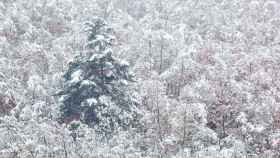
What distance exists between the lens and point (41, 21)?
26000mm

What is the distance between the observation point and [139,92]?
18672mm

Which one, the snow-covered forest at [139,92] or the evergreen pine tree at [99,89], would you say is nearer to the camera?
the snow-covered forest at [139,92]

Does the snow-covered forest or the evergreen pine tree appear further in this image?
the evergreen pine tree

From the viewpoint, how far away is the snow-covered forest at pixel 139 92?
15391 millimetres

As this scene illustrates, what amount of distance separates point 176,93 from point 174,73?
96cm

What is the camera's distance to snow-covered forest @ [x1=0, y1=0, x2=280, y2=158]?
50.5 ft

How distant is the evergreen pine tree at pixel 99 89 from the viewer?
16844 mm

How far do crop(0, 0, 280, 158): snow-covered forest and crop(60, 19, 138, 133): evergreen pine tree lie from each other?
0.04 metres

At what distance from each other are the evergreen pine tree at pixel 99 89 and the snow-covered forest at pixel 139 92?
4 centimetres

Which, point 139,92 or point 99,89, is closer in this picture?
point 99,89

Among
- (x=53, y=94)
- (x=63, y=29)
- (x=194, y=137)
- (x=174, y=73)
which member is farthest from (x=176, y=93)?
(x=63, y=29)

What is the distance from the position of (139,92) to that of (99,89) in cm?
220

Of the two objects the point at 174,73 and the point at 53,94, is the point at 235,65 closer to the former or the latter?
the point at 174,73

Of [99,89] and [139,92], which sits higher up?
[99,89]
